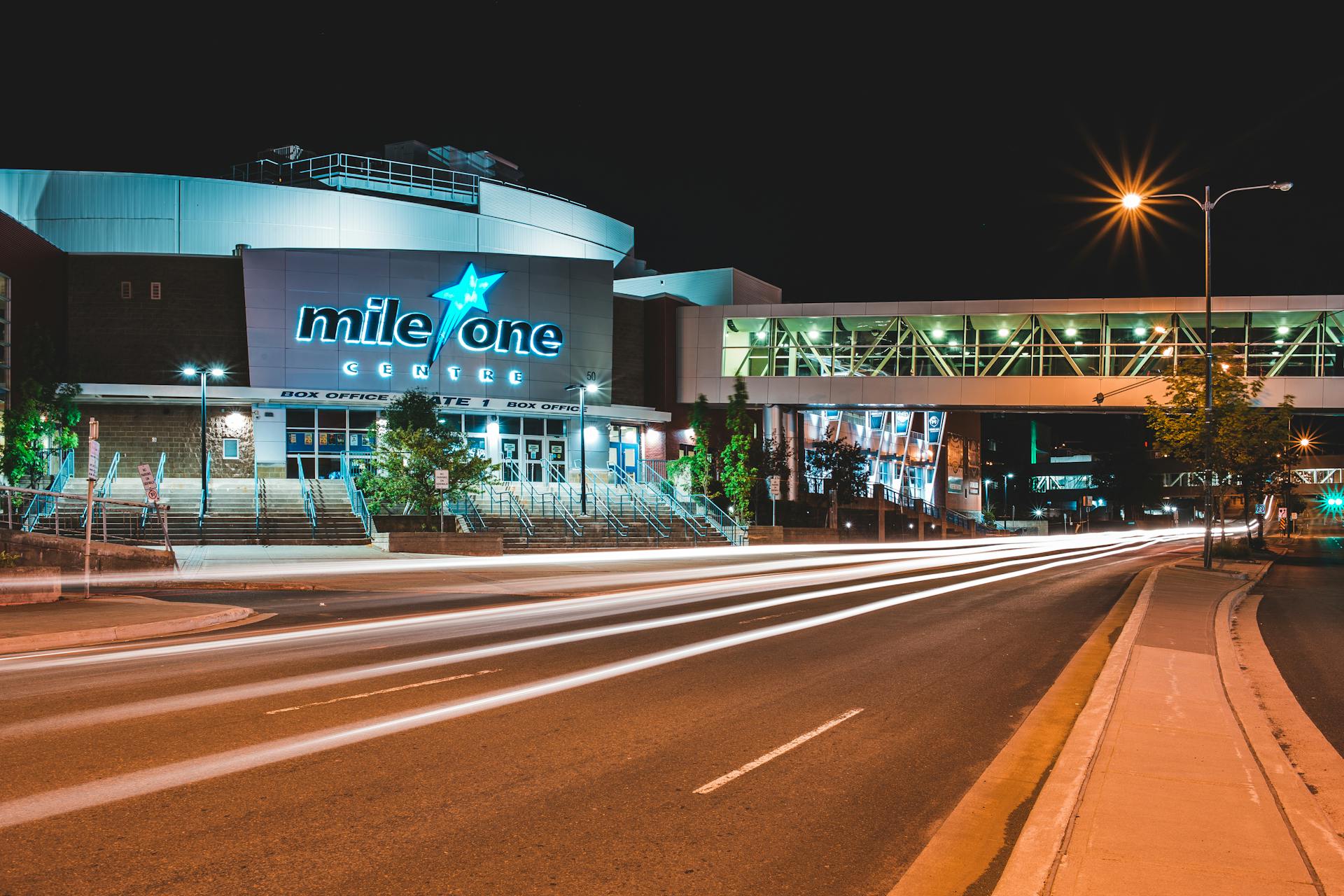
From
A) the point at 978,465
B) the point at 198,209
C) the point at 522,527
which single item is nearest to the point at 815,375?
the point at 522,527

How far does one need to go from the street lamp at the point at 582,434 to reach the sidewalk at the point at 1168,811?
3129 cm

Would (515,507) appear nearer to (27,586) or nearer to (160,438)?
(160,438)

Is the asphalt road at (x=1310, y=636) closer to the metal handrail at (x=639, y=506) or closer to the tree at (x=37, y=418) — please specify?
the metal handrail at (x=639, y=506)

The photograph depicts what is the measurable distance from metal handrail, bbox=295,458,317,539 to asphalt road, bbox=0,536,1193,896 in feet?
73.8

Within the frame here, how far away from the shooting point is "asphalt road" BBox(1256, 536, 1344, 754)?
9.08 metres

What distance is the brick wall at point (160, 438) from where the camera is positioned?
4003 centimetres

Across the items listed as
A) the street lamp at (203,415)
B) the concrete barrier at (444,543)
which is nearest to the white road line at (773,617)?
the concrete barrier at (444,543)

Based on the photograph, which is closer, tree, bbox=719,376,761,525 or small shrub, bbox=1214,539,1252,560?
small shrub, bbox=1214,539,1252,560

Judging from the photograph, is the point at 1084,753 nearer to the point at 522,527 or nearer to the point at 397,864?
the point at 397,864

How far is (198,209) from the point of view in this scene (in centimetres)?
5000

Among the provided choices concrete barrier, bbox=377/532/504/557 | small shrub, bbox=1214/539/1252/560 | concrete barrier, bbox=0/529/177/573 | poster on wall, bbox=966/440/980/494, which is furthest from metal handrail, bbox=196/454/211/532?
poster on wall, bbox=966/440/980/494

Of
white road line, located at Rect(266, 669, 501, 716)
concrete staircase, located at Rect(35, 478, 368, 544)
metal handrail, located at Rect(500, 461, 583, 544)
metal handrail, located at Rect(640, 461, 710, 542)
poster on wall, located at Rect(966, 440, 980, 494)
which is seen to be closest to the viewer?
white road line, located at Rect(266, 669, 501, 716)

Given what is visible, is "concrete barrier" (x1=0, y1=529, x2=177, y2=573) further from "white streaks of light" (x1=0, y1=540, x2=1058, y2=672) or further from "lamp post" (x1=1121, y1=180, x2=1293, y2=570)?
"lamp post" (x1=1121, y1=180, x2=1293, y2=570)

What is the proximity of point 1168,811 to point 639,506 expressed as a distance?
38.0 m
